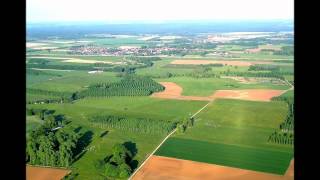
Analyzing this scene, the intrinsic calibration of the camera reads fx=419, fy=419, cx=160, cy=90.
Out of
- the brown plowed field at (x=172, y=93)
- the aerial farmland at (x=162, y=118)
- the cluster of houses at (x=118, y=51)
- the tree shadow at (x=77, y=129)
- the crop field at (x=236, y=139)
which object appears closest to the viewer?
the aerial farmland at (x=162, y=118)

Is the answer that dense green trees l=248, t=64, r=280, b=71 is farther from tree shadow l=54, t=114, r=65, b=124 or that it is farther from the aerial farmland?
tree shadow l=54, t=114, r=65, b=124

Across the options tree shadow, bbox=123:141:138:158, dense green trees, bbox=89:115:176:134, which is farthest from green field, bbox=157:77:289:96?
tree shadow, bbox=123:141:138:158

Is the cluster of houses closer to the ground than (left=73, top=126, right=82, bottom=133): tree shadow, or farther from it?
farther from it

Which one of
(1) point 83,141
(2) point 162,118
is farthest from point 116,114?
(1) point 83,141

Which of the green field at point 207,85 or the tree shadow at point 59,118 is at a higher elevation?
the green field at point 207,85

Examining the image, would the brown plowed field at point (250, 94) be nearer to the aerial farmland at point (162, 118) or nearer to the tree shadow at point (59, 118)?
the aerial farmland at point (162, 118)

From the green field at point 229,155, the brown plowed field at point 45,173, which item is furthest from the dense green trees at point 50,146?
the green field at point 229,155
